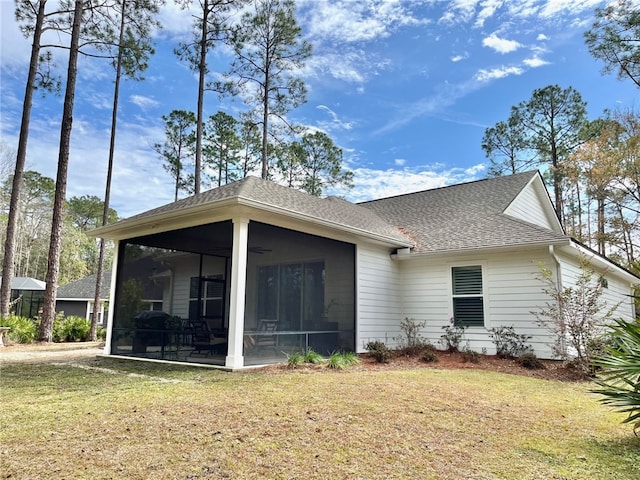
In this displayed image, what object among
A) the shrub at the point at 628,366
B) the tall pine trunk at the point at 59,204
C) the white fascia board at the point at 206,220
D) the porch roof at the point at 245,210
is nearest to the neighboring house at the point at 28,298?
the tall pine trunk at the point at 59,204

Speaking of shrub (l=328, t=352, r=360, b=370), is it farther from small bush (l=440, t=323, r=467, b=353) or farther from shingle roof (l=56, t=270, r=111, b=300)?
shingle roof (l=56, t=270, r=111, b=300)

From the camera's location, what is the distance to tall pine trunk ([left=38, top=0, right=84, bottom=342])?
1344cm

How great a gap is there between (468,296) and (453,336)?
102cm

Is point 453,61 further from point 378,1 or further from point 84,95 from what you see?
point 84,95

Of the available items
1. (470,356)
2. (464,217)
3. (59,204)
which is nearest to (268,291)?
(470,356)

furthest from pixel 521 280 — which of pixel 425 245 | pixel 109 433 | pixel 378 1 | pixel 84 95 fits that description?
pixel 84 95

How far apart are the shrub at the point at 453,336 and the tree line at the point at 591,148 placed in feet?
42.2

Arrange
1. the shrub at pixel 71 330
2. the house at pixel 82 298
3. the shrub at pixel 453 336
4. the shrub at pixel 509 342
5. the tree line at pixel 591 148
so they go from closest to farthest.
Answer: the shrub at pixel 509 342, the shrub at pixel 453 336, the shrub at pixel 71 330, the tree line at pixel 591 148, the house at pixel 82 298

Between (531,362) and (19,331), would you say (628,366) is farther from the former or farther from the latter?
(19,331)

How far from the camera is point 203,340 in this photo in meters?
8.37

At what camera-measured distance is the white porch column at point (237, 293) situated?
7.32 meters

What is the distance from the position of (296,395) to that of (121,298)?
6.31 m

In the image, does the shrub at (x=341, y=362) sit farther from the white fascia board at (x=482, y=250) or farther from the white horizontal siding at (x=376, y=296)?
the white fascia board at (x=482, y=250)

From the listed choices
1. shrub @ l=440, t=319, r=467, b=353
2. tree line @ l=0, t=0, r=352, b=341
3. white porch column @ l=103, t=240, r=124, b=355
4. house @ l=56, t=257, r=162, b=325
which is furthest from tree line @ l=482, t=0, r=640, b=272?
house @ l=56, t=257, r=162, b=325
